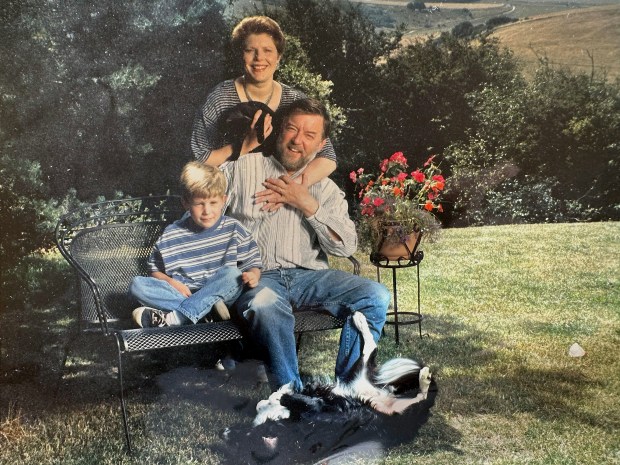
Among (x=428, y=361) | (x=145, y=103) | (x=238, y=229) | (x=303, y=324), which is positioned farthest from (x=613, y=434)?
(x=145, y=103)

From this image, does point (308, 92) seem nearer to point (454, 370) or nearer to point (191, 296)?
point (191, 296)

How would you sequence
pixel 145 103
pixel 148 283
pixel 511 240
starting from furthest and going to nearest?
pixel 511 240 → pixel 145 103 → pixel 148 283

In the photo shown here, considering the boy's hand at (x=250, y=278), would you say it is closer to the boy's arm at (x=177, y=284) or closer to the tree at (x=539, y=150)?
the boy's arm at (x=177, y=284)

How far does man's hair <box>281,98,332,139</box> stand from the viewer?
3.10 meters

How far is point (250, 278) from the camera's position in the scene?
2.96m

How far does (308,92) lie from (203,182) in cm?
56

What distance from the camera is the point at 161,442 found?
296 cm

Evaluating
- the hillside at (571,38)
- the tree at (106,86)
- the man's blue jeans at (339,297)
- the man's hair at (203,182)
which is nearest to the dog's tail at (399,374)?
the man's blue jeans at (339,297)

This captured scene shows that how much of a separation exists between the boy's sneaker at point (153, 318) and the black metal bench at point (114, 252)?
11 cm

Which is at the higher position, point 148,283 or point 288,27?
point 288,27

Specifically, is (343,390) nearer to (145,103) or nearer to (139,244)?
(139,244)

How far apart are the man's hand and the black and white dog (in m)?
0.46

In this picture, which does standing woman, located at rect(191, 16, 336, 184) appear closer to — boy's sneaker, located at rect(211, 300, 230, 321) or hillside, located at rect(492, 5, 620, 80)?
boy's sneaker, located at rect(211, 300, 230, 321)

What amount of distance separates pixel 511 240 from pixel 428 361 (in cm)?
64
